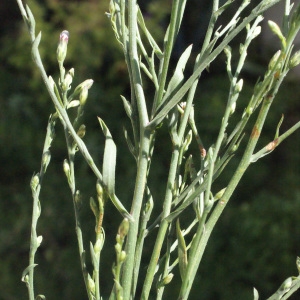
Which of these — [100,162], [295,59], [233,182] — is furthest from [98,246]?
[100,162]

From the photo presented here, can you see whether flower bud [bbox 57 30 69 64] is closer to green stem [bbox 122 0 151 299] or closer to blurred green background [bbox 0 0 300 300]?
green stem [bbox 122 0 151 299]

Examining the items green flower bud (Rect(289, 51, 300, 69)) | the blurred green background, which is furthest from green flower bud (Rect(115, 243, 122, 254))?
the blurred green background

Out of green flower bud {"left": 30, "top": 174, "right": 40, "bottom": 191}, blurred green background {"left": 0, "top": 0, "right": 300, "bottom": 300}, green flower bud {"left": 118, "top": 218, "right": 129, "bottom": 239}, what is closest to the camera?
green flower bud {"left": 118, "top": 218, "right": 129, "bottom": 239}

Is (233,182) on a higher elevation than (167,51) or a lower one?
lower

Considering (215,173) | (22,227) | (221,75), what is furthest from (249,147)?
(221,75)

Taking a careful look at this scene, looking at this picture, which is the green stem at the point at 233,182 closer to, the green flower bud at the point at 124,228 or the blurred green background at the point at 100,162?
the green flower bud at the point at 124,228

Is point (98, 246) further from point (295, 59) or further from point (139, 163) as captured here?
point (295, 59)

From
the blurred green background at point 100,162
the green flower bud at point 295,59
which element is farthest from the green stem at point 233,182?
the blurred green background at point 100,162

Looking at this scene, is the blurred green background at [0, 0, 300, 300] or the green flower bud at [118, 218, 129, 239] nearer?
the green flower bud at [118, 218, 129, 239]

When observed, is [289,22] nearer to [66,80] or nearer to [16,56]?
[66,80]
